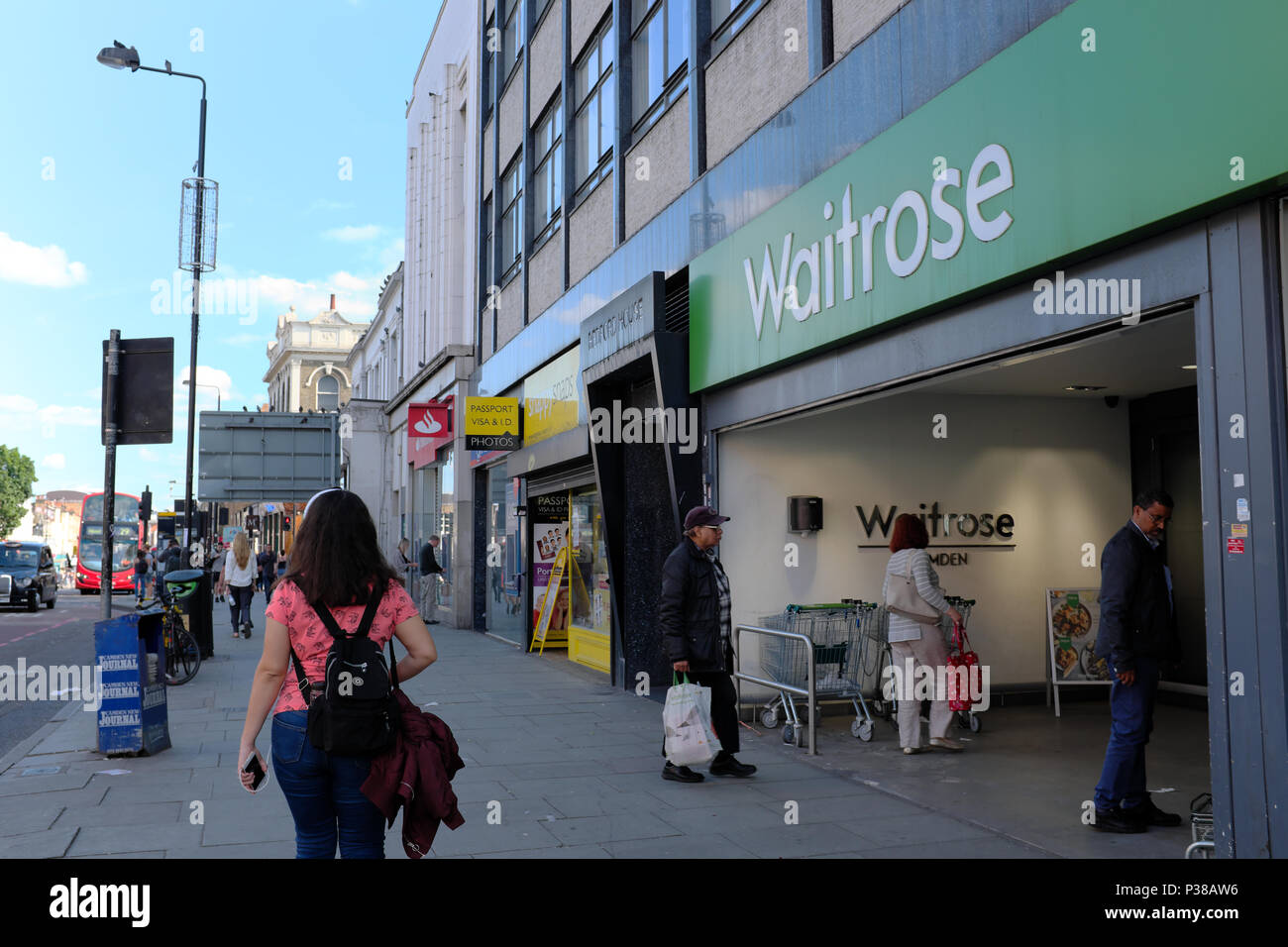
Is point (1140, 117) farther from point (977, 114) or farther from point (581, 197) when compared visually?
point (581, 197)

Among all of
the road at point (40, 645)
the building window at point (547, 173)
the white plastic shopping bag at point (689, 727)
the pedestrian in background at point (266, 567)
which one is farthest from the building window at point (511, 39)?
the white plastic shopping bag at point (689, 727)

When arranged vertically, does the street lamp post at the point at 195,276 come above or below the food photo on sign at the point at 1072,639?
above

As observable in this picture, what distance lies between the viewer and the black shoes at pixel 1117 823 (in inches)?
224

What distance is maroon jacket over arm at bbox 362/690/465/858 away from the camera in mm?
3496

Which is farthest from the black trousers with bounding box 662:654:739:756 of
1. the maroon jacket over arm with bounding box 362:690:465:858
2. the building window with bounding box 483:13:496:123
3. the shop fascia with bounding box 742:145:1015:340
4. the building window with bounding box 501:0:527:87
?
the building window with bounding box 483:13:496:123

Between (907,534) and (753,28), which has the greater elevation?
(753,28)

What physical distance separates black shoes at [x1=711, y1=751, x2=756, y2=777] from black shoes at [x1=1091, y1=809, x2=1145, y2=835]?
2265 millimetres

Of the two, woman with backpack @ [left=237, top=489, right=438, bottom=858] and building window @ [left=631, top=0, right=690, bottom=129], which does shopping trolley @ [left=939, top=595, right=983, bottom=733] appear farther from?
woman with backpack @ [left=237, top=489, right=438, bottom=858]

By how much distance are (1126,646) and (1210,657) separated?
1.32 m

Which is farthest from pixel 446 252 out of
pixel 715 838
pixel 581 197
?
pixel 715 838

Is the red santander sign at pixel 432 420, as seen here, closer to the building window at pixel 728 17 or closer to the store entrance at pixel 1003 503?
the building window at pixel 728 17

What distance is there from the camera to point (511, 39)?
20.1 m

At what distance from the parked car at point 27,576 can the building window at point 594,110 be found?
73.0 feet
